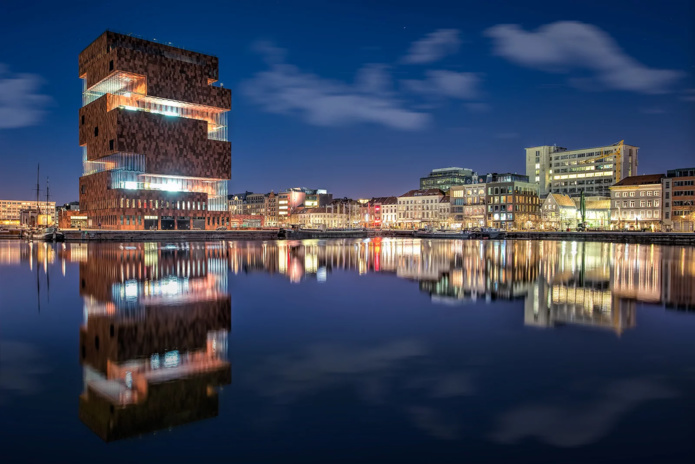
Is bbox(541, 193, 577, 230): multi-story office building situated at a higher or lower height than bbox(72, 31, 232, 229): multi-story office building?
lower

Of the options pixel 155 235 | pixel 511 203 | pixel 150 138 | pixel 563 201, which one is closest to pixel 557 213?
pixel 563 201

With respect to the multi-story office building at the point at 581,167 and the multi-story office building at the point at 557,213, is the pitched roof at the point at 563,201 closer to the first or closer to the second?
the multi-story office building at the point at 557,213

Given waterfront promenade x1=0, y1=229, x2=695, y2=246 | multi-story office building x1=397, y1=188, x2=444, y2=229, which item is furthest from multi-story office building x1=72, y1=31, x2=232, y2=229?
multi-story office building x1=397, y1=188, x2=444, y2=229

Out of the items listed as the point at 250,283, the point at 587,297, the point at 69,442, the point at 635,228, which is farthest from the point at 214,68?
the point at 69,442

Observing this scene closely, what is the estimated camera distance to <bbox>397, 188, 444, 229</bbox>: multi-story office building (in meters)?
171

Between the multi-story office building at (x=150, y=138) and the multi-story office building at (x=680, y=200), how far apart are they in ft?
329

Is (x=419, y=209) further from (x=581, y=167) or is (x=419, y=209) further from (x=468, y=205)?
(x=581, y=167)

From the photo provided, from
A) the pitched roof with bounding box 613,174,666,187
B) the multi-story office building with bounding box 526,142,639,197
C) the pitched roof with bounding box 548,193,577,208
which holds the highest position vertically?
the multi-story office building with bounding box 526,142,639,197

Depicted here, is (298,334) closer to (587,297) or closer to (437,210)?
(587,297)

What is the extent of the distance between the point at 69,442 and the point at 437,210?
16683 centimetres

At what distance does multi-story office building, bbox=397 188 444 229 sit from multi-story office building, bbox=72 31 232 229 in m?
70.2

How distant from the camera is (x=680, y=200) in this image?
112m

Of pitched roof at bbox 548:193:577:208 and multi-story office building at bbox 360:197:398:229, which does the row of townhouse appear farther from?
multi-story office building at bbox 360:197:398:229

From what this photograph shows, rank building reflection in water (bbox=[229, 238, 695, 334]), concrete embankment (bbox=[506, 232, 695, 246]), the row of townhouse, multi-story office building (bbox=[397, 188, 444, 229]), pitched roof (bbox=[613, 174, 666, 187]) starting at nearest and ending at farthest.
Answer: building reflection in water (bbox=[229, 238, 695, 334]) < concrete embankment (bbox=[506, 232, 695, 246]) < the row of townhouse < pitched roof (bbox=[613, 174, 666, 187]) < multi-story office building (bbox=[397, 188, 444, 229])
